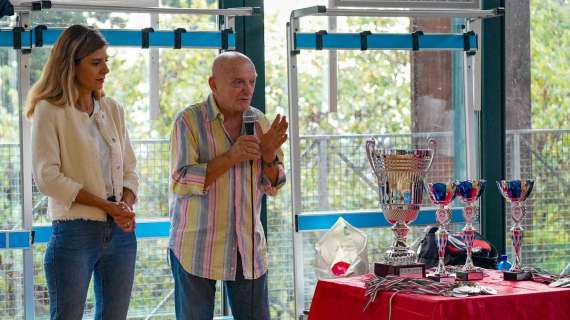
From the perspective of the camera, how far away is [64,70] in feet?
11.0

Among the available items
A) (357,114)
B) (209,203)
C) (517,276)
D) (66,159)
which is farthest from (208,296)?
(357,114)

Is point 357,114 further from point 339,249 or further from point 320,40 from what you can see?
point 339,249

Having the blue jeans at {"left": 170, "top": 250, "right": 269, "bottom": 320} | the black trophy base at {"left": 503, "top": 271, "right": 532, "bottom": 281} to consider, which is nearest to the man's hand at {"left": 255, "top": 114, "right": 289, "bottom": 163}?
the blue jeans at {"left": 170, "top": 250, "right": 269, "bottom": 320}

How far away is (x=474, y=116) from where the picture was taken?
5125mm

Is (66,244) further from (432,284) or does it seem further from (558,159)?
(558,159)

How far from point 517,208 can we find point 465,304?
608 mm

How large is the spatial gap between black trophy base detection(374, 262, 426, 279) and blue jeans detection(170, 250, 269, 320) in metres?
0.49

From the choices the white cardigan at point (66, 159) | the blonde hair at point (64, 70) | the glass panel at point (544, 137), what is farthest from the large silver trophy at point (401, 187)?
the glass panel at point (544, 137)

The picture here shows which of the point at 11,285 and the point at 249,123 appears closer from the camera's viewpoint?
the point at 249,123

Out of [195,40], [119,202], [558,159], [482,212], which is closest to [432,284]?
[119,202]

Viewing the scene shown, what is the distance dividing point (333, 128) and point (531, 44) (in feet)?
4.53

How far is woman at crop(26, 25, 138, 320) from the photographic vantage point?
3289 millimetres

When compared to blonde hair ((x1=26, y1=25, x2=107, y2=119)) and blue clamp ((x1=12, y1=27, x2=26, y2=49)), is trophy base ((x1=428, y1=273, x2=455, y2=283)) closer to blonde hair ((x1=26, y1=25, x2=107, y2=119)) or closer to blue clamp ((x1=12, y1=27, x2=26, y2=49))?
blonde hair ((x1=26, y1=25, x2=107, y2=119))

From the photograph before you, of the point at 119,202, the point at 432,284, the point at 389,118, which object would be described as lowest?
the point at 432,284
